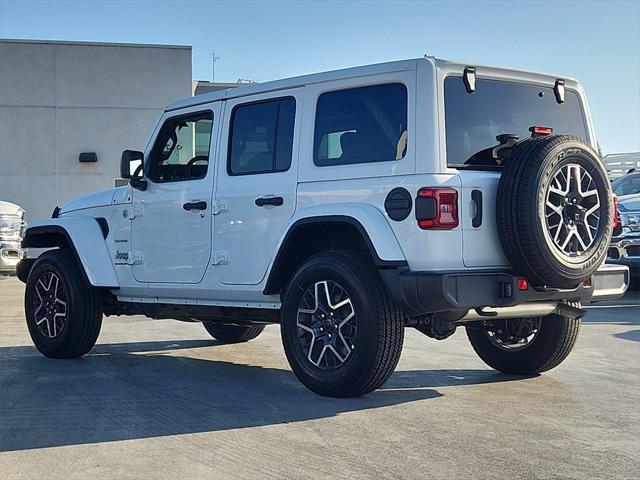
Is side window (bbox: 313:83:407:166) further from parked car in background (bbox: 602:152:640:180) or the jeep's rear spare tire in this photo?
parked car in background (bbox: 602:152:640:180)

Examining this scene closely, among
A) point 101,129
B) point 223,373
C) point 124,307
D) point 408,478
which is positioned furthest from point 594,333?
point 101,129

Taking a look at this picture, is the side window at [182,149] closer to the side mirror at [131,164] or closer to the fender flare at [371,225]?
the side mirror at [131,164]

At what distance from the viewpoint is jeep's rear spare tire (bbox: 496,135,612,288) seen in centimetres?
509

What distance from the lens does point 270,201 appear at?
6.03 metres

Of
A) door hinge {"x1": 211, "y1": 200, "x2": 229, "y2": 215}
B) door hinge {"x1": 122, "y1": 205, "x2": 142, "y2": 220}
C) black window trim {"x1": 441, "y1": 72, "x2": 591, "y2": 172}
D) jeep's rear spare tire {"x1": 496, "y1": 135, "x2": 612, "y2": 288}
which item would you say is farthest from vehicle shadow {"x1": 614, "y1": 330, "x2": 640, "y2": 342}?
door hinge {"x1": 122, "y1": 205, "x2": 142, "y2": 220}

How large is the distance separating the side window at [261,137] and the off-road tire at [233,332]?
8.66ft

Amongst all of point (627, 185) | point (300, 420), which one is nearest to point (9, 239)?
point (627, 185)

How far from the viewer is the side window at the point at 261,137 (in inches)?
242

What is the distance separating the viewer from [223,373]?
22.5 feet

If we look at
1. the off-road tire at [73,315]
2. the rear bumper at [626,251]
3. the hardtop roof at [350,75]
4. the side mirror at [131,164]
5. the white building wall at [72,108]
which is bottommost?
the off-road tire at [73,315]

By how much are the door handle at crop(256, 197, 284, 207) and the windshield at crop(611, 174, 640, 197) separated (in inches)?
352

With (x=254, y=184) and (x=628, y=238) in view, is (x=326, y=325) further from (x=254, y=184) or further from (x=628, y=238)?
(x=628, y=238)

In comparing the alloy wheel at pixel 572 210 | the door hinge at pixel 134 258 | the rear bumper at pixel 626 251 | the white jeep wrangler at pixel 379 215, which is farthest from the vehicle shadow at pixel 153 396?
the rear bumper at pixel 626 251

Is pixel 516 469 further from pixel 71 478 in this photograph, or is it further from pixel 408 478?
pixel 71 478
